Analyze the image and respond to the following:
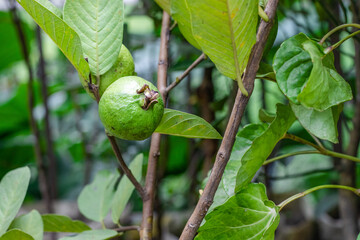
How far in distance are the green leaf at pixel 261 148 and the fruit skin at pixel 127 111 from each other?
0.39 feet

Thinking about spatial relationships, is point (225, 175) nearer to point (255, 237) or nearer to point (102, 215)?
point (255, 237)

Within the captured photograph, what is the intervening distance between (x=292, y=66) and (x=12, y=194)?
468 millimetres

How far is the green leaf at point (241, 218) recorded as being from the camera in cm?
49

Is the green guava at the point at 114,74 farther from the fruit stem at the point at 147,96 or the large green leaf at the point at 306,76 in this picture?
the large green leaf at the point at 306,76

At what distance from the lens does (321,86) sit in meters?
0.44

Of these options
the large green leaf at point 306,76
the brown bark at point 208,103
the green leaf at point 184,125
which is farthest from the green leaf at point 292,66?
the brown bark at point 208,103

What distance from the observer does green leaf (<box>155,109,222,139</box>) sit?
51 centimetres

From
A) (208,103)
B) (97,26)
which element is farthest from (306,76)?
(208,103)

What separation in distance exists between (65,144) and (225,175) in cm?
231

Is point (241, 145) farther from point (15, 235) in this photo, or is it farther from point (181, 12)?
point (15, 235)

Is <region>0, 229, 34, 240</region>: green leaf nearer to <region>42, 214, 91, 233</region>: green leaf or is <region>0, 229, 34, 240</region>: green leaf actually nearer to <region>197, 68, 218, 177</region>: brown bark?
<region>42, 214, 91, 233</region>: green leaf

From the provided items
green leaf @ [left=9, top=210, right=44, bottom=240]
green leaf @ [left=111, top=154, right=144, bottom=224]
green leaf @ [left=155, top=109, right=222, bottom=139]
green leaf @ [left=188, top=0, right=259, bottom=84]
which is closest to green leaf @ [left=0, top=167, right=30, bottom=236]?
green leaf @ [left=9, top=210, right=44, bottom=240]

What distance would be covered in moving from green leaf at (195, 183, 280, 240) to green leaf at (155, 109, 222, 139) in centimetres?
9

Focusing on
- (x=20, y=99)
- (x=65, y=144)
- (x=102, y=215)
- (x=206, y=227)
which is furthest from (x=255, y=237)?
(x=65, y=144)
